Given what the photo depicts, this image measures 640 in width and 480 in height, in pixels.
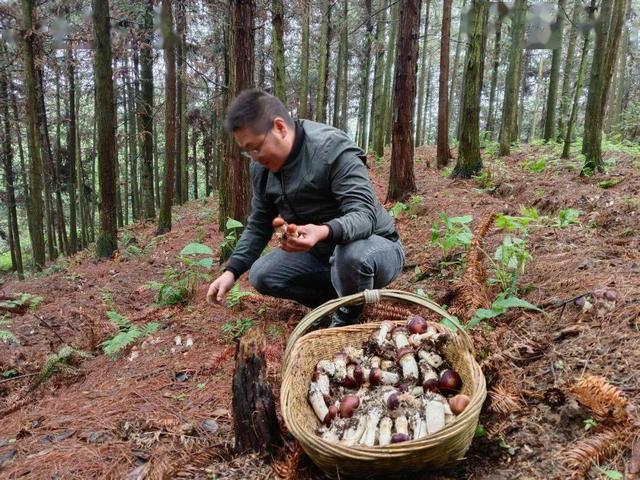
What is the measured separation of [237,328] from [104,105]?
643cm

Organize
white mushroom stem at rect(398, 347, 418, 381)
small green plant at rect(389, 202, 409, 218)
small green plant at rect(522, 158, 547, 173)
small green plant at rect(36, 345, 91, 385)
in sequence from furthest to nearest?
1. small green plant at rect(522, 158, 547, 173)
2. small green plant at rect(389, 202, 409, 218)
3. small green plant at rect(36, 345, 91, 385)
4. white mushroom stem at rect(398, 347, 418, 381)

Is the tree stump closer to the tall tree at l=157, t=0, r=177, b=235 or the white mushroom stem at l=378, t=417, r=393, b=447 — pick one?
the white mushroom stem at l=378, t=417, r=393, b=447

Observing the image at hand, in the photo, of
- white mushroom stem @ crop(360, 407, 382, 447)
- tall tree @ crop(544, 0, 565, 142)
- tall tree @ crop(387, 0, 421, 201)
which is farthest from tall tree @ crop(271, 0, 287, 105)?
tall tree @ crop(544, 0, 565, 142)

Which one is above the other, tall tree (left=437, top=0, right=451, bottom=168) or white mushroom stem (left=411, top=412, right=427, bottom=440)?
tall tree (left=437, top=0, right=451, bottom=168)

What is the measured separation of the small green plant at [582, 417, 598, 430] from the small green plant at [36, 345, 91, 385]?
3.47m

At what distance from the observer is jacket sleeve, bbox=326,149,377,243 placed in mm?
2680

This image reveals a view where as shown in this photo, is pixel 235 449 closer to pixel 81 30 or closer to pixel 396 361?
pixel 396 361

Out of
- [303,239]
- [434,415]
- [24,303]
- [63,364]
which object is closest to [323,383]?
[434,415]

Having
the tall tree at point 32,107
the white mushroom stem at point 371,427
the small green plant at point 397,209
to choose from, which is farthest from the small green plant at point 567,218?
the tall tree at point 32,107

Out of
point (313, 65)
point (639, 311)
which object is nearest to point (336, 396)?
point (639, 311)

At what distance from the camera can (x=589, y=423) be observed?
5.90ft

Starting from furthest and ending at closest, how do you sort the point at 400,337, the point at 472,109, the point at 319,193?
the point at 472,109 < the point at 319,193 < the point at 400,337

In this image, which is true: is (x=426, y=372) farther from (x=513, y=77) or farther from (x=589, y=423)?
(x=513, y=77)

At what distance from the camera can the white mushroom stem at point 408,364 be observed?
229cm
